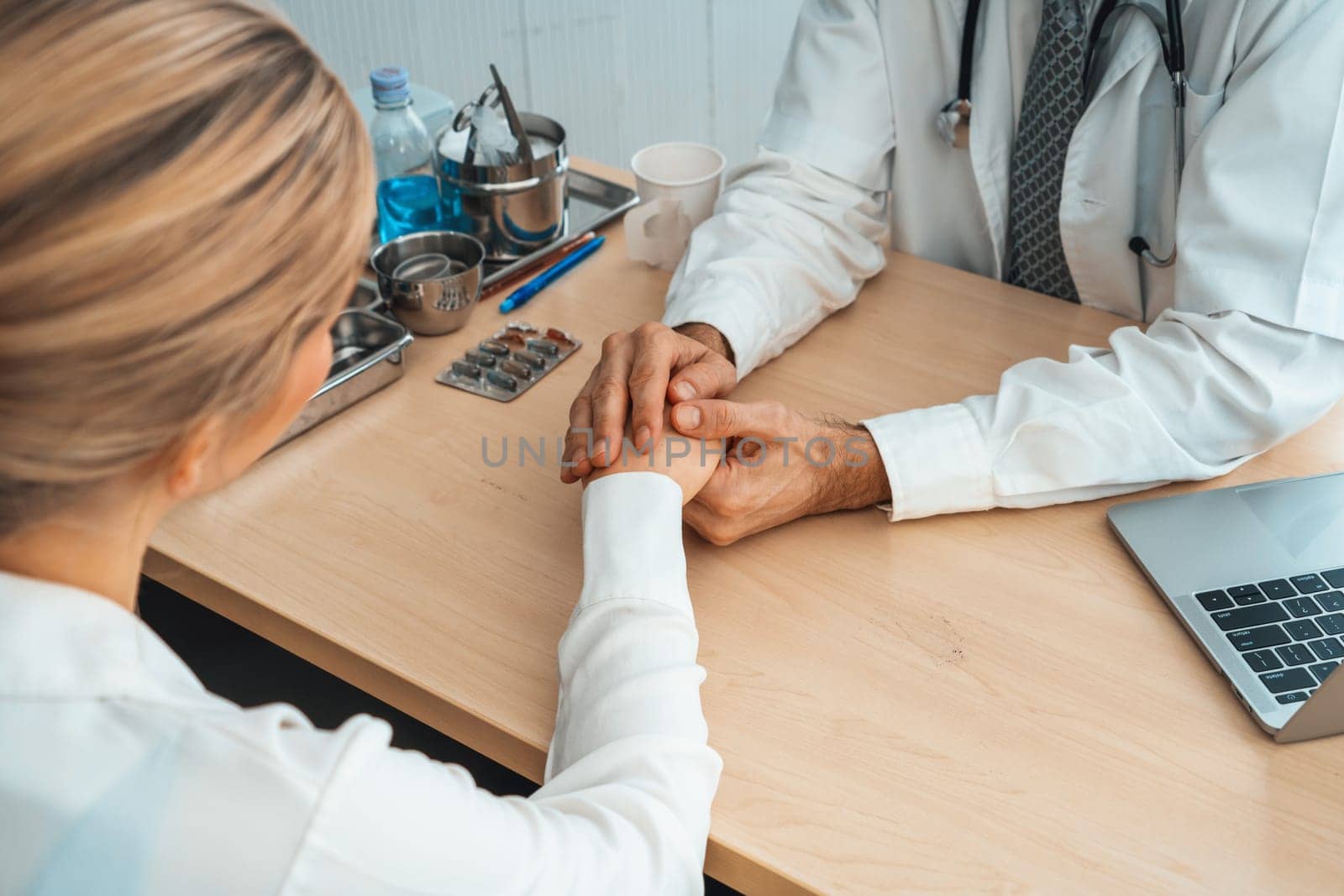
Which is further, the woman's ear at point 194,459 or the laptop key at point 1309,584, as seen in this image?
the laptop key at point 1309,584

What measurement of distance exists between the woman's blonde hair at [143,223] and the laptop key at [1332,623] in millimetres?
795

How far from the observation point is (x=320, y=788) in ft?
1.71

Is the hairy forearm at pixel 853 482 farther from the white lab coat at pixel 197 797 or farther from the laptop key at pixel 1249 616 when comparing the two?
the white lab coat at pixel 197 797

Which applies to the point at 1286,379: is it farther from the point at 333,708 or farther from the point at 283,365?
the point at 333,708

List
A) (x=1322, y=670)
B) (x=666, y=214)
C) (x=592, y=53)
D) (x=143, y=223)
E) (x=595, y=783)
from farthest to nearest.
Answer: (x=592, y=53) → (x=666, y=214) → (x=1322, y=670) → (x=595, y=783) → (x=143, y=223)

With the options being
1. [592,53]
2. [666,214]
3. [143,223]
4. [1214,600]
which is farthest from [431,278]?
[592,53]

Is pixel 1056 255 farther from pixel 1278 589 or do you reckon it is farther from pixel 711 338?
pixel 1278 589

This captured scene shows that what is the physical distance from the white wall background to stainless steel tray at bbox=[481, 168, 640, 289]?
1.40 metres

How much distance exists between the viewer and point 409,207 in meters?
1.44

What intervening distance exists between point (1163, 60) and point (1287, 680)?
703 millimetres

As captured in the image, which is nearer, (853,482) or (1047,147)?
(853,482)

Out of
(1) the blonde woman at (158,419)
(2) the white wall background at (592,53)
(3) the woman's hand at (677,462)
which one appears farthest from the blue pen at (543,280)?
(2) the white wall background at (592,53)

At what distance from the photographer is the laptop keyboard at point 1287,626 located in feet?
2.69

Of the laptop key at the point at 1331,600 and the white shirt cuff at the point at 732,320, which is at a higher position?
the white shirt cuff at the point at 732,320
